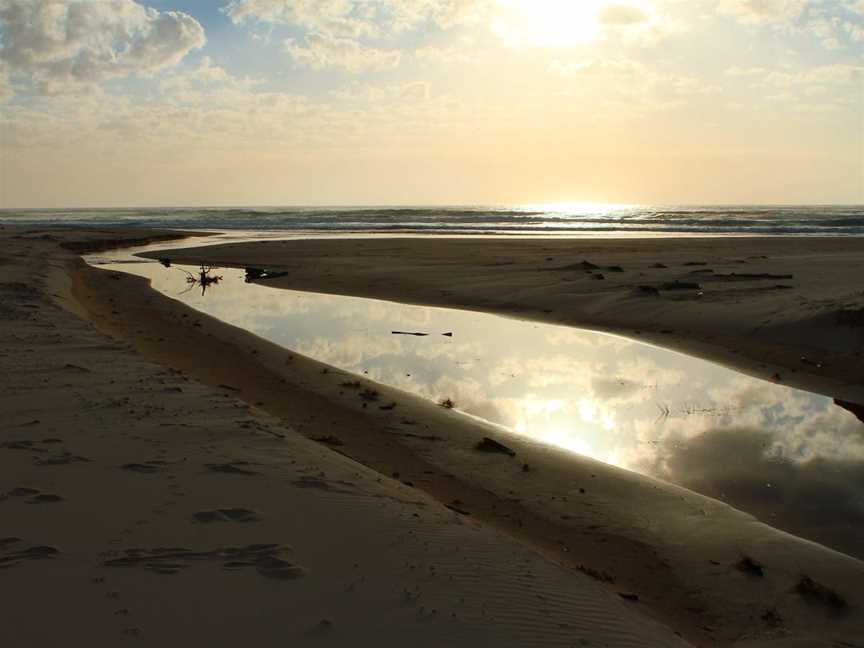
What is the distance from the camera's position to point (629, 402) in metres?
11.6

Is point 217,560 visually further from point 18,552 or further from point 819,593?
point 819,593

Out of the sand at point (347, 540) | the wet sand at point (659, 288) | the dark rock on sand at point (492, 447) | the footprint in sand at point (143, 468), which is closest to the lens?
the sand at point (347, 540)

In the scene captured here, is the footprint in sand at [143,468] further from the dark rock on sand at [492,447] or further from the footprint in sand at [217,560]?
the dark rock on sand at [492,447]

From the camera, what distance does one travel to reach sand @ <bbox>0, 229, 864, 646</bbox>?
455 cm

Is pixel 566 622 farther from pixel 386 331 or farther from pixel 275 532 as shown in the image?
pixel 386 331

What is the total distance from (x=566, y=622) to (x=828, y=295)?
1642 centimetres

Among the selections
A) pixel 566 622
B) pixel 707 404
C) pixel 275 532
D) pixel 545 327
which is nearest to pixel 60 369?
pixel 275 532

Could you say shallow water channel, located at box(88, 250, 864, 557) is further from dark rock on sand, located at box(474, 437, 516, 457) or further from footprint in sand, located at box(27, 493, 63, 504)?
footprint in sand, located at box(27, 493, 63, 504)

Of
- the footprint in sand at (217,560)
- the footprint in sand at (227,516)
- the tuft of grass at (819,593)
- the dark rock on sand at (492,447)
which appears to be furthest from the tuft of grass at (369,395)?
the tuft of grass at (819,593)

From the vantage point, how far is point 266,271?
1250 inches

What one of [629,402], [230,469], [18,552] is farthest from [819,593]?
[18,552]

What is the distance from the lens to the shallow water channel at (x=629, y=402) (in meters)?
8.24

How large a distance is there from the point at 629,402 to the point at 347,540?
278 inches

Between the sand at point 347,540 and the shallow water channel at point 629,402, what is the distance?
28.6 inches
